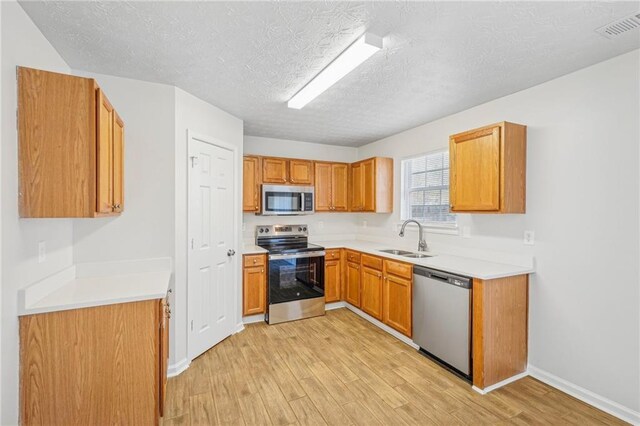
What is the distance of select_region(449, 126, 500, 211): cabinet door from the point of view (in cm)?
262

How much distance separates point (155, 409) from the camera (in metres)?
1.82

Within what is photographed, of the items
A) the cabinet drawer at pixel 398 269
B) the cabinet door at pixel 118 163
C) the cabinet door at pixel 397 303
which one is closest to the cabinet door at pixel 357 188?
the cabinet drawer at pixel 398 269

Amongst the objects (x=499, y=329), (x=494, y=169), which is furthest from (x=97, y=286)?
(x=494, y=169)

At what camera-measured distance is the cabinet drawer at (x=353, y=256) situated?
415 centimetres

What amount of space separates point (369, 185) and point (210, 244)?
248 centimetres

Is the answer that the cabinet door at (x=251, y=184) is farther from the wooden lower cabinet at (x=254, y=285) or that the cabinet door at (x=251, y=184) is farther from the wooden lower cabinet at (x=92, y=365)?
the wooden lower cabinet at (x=92, y=365)

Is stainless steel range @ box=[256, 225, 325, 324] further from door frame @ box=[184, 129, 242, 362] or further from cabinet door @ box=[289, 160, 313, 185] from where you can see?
cabinet door @ box=[289, 160, 313, 185]

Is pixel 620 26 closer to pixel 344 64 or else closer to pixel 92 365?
pixel 344 64

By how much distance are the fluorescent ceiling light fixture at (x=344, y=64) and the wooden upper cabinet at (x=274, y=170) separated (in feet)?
5.13

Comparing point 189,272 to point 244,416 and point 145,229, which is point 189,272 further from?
point 244,416

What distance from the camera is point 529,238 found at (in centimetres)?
269

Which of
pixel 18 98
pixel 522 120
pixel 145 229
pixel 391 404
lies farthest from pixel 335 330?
pixel 18 98

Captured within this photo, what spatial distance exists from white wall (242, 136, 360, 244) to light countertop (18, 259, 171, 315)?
6.31ft

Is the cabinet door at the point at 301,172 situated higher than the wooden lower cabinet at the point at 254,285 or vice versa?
the cabinet door at the point at 301,172
